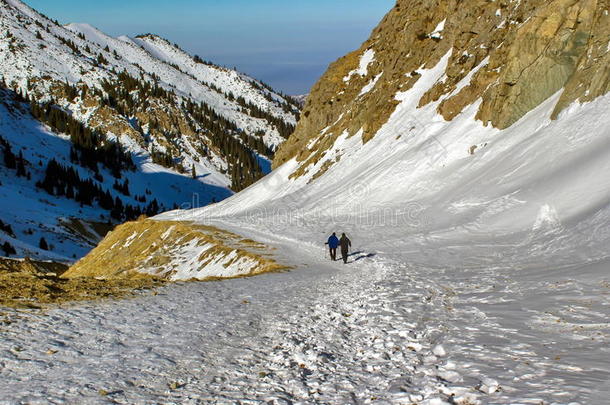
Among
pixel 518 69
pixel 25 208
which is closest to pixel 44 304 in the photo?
pixel 518 69

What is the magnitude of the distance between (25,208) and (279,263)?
5047 inches

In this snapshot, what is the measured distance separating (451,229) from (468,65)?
33.1m

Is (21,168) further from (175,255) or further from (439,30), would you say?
(175,255)

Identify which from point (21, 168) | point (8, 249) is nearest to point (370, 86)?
point (8, 249)

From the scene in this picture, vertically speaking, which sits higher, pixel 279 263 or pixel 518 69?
pixel 518 69

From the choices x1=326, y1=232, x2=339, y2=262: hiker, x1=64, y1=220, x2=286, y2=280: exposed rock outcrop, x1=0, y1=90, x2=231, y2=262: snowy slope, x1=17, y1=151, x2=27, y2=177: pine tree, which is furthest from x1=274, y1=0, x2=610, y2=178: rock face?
x1=17, y1=151, x2=27, y2=177: pine tree

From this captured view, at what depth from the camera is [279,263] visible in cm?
2644

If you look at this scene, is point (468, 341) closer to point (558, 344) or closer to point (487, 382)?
point (558, 344)

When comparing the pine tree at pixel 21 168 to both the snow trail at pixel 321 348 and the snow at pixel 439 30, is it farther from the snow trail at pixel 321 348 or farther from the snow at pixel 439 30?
the snow trail at pixel 321 348

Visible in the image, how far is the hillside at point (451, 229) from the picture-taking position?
8.80 metres

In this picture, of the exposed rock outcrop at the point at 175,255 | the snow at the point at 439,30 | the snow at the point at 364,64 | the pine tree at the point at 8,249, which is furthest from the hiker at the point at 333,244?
the pine tree at the point at 8,249

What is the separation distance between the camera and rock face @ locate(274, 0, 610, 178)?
39625 mm

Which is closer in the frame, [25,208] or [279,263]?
[279,263]

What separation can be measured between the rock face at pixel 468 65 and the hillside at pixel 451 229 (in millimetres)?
232
